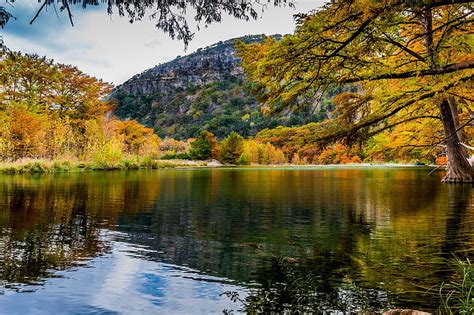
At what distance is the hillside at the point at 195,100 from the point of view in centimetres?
12362

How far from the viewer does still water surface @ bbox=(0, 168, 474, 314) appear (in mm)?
4785

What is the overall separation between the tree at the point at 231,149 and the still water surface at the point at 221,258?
67.4 meters

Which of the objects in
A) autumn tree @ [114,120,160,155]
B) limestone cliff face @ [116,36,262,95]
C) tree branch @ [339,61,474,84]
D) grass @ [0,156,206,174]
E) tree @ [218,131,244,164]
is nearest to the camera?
tree branch @ [339,61,474,84]

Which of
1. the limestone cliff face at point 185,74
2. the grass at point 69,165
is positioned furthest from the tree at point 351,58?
the limestone cliff face at point 185,74

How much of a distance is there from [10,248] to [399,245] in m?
7.12

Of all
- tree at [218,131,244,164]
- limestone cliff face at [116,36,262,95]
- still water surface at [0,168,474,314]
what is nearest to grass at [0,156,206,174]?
still water surface at [0,168,474,314]

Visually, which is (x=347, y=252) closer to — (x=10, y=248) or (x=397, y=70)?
(x=397, y=70)

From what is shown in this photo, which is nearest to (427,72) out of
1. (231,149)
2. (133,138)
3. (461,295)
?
(461,295)

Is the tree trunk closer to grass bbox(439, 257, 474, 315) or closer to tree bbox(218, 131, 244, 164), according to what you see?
grass bbox(439, 257, 474, 315)

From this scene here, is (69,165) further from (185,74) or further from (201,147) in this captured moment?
(185,74)

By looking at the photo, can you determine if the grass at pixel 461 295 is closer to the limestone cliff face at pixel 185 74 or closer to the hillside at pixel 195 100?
the hillside at pixel 195 100

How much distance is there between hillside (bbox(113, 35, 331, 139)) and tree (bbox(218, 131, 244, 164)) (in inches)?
1033

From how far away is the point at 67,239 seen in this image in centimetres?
809

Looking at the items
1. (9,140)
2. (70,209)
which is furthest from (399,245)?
(9,140)
